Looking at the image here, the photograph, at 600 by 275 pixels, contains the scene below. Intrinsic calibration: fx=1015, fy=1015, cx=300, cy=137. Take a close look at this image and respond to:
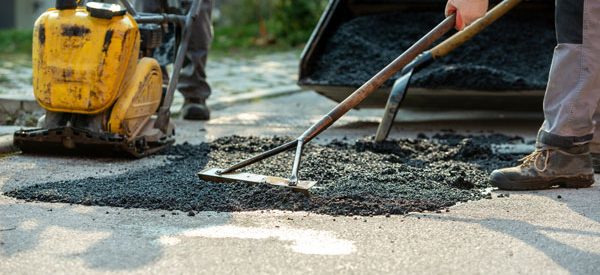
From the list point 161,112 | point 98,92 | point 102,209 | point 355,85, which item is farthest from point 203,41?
point 102,209

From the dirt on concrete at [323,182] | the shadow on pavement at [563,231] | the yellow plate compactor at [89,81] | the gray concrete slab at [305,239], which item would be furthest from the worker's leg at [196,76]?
the shadow on pavement at [563,231]

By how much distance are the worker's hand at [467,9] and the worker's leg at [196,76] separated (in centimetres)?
249

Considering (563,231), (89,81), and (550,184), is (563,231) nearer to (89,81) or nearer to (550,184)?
(550,184)

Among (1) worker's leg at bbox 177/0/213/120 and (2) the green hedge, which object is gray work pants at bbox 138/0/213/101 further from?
(2) the green hedge

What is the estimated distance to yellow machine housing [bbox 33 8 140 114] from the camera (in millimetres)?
4496

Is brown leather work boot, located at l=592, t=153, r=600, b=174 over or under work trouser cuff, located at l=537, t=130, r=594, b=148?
under

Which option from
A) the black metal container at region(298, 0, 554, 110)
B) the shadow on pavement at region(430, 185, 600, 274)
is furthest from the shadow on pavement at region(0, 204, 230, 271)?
the black metal container at region(298, 0, 554, 110)

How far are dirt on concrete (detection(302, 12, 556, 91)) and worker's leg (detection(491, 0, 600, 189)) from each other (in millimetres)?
1886

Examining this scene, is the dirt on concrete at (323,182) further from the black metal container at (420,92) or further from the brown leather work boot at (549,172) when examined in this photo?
the black metal container at (420,92)

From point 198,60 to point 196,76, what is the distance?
10 centimetres

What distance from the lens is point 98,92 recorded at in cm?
450

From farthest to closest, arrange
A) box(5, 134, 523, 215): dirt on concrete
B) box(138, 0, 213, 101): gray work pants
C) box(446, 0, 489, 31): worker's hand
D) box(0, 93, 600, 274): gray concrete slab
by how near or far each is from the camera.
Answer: box(138, 0, 213, 101): gray work pants < box(446, 0, 489, 31): worker's hand < box(5, 134, 523, 215): dirt on concrete < box(0, 93, 600, 274): gray concrete slab

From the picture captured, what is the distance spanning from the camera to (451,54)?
271 inches

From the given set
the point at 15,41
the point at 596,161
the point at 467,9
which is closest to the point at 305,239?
the point at 467,9
